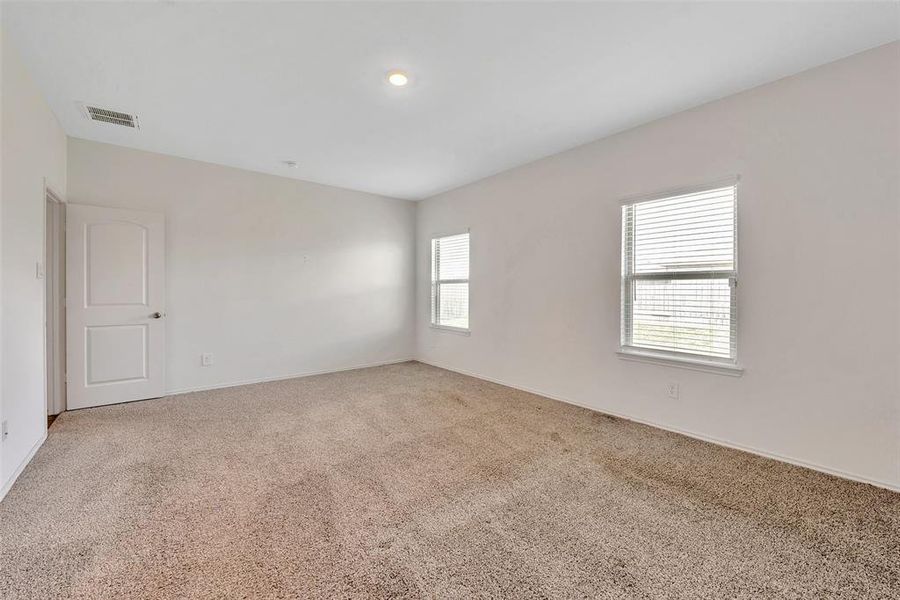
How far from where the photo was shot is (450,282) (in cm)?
539

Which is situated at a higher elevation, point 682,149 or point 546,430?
point 682,149

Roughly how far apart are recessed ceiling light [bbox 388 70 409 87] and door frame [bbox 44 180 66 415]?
3.17m

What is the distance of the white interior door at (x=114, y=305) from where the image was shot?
3.50 meters

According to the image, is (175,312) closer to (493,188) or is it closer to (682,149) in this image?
(493,188)

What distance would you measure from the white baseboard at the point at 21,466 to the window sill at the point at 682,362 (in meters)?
4.20

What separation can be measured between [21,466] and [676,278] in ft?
15.4

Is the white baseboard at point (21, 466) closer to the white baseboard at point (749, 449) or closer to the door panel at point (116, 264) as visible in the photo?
the door panel at point (116, 264)

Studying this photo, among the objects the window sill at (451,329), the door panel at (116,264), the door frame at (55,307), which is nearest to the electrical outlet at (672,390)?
the window sill at (451,329)

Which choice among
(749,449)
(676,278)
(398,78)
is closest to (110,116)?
(398,78)

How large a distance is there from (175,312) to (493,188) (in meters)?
3.84

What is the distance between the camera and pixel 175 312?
4.04 metres

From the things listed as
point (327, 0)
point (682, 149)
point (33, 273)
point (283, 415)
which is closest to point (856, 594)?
point (682, 149)

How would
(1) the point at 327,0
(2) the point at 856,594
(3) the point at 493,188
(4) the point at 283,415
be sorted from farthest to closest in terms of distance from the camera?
(3) the point at 493,188 < (4) the point at 283,415 < (1) the point at 327,0 < (2) the point at 856,594

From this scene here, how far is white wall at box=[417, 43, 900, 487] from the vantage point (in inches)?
86.1
